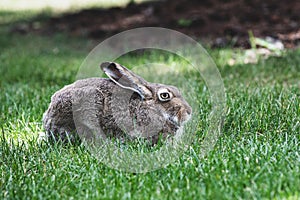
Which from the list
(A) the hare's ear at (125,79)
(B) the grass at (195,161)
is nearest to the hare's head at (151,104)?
(A) the hare's ear at (125,79)

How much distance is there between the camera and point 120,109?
149 inches

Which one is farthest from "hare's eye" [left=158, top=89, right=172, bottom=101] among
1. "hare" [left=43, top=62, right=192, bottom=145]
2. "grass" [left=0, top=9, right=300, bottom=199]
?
"grass" [left=0, top=9, right=300, bottom=199]

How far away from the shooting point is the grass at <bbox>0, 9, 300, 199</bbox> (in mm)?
2943

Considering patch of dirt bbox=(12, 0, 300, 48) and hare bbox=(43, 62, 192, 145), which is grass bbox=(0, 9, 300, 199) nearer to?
hare bbox=(43, 62, 192, 145)

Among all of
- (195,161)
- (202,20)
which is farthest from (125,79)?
(202,20)

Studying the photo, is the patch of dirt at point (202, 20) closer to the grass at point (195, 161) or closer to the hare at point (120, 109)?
the grass at point (195, 161)

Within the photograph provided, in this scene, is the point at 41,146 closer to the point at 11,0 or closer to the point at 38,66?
the point at 38,66

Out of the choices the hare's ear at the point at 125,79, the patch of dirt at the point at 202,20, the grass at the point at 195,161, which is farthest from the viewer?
the patch of dirt at the point at 202,20

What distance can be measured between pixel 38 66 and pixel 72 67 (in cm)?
51

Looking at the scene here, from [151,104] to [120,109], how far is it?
238 mm

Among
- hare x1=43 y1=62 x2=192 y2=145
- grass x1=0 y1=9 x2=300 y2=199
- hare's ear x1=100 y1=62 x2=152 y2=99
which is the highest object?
hare's ear x1=100 y1=62 x2=152 y2=99

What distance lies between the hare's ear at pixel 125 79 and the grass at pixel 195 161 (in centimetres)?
55

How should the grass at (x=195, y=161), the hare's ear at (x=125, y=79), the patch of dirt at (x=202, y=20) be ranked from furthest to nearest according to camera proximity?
the patch of dirt at (x=202, y=20) < the hare's ear at (x=125, y=79) < the grass at (x=195, y=161)

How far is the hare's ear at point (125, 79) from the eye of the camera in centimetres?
376
